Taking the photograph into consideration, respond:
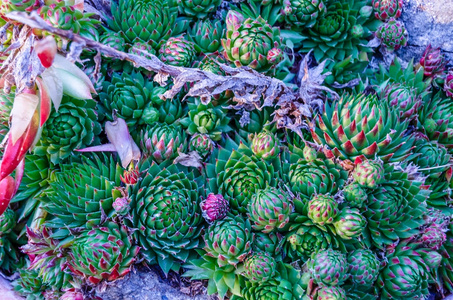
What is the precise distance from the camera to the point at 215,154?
2877mm

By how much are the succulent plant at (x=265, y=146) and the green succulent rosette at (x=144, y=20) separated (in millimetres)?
1065

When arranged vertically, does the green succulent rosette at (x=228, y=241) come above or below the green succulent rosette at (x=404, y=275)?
above

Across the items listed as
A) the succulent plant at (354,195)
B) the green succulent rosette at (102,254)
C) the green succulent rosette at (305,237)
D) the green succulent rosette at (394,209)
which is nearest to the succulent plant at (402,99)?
the green succulent rosette at (394,209)

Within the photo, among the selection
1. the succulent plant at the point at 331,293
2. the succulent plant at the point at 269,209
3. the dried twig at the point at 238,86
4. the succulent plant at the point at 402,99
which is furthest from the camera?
the succulent plant at the point at 402,99

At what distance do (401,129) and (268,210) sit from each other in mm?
1219

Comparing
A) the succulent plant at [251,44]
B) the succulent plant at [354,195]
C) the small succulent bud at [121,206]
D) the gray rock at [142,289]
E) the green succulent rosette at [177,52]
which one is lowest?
the gray rock at [142,289]

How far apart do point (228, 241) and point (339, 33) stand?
1.88 m

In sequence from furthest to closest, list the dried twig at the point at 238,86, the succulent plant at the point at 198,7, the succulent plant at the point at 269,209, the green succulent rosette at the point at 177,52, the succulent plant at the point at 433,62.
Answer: the succulent plant at the point at 433,62
the succulent plant at the point at 198,7
the green succulent rosette at the point at 177,52
the dried twig at the point at 238,86
the succulent plant at the point at 269,209

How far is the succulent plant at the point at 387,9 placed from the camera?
10.7 ft

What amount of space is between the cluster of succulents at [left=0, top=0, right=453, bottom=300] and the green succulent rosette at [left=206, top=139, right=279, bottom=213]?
10 millimetres

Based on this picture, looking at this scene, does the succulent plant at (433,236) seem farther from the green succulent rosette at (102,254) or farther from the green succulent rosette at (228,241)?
the green succulent rosette at (102,254)

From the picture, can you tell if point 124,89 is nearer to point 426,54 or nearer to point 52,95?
point 52,95

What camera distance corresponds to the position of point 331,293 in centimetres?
230

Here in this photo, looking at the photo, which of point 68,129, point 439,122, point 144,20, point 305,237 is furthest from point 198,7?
point 439,122
